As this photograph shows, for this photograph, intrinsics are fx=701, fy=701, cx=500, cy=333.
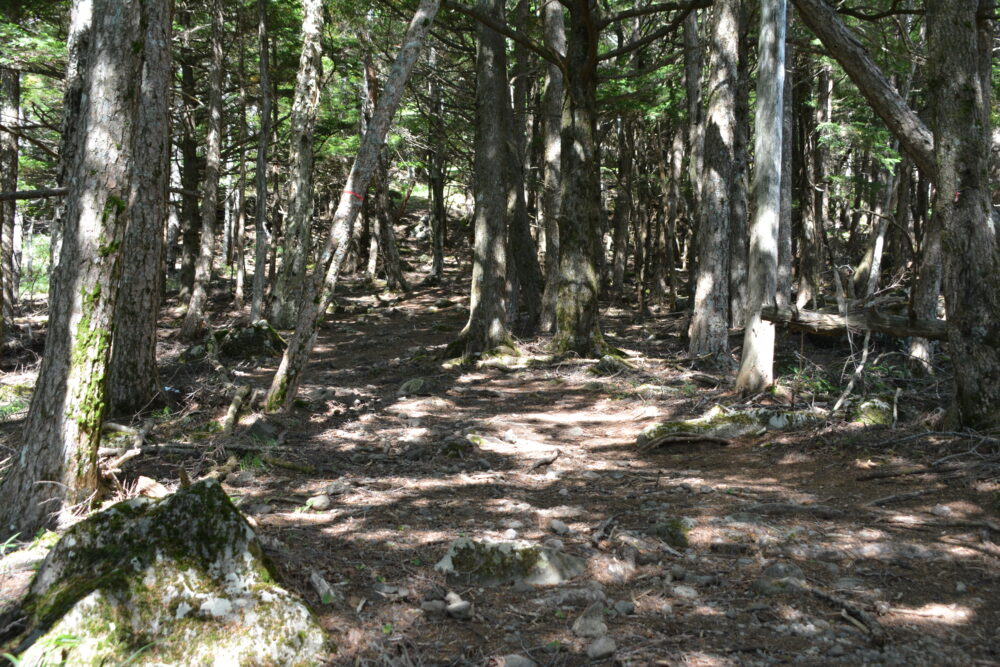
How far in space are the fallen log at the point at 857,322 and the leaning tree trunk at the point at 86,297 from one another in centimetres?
655

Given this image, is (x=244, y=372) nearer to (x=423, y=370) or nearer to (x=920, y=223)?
(x=423, y=370)

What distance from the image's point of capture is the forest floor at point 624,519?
130 inches

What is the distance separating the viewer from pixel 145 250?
7.32m

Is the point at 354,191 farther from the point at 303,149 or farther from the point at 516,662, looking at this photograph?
the point at 303,149

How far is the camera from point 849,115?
23500 mm

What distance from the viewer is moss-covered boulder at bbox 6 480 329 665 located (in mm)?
2785

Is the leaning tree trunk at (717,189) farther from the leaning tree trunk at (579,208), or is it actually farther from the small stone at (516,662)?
the small stone at (516,662)

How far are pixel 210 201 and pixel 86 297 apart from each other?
13388 mm

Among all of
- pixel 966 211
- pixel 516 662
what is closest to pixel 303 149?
pixel 966 211

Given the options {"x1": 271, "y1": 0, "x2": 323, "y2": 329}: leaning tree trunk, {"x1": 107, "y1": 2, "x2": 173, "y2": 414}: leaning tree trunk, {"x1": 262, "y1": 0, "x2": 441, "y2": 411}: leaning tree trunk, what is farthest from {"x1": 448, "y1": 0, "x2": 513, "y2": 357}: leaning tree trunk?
{"x1": 107, "y1": 2, "x2": 173, "y2": 414}: leaning tree trunk

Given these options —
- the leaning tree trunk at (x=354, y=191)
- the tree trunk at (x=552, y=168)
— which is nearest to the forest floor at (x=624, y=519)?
the leaning tree trunk at (x=354, y=191)

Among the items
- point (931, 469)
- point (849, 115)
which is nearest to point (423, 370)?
point (931, 469)

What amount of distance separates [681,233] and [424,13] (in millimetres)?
27097

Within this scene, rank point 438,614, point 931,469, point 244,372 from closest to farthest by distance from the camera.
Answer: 1. point 438,614
2. point 931,469
3. point 244,372
